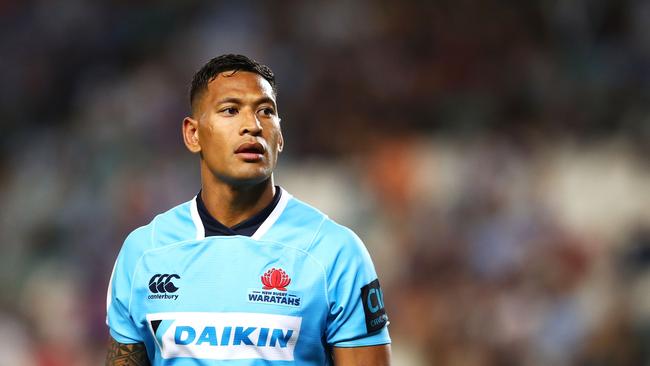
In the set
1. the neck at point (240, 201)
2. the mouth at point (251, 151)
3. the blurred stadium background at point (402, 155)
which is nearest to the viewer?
the mouth at point (251, 151)

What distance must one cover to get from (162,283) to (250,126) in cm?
56

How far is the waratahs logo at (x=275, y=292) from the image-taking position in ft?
9.84

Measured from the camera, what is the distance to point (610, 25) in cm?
741

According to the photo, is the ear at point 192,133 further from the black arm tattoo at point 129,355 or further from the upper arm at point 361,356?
the upper arm at point 361,356

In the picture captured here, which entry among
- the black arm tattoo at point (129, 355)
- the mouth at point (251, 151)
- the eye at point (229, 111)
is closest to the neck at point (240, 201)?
the mouth at point (251, 151)

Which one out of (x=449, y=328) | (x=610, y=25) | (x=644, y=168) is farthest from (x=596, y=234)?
(x=610, y=25)

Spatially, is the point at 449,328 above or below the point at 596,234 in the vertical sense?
below

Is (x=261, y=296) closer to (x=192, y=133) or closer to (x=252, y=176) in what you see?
(x=252, y=176)

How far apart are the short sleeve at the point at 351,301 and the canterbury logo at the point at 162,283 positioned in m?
0.48

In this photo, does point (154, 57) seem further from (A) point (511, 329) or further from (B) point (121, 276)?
(B) point (121, 276)

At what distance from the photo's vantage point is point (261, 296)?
301 cm

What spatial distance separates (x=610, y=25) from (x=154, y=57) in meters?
3.92

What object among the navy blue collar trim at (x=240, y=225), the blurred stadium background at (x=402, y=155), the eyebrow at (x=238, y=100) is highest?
the blurred stadium background at (x=402, y=155)

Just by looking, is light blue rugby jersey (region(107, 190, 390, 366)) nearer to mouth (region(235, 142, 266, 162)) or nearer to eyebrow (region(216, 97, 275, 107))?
mouth (region(235, 142, 266, 162))
